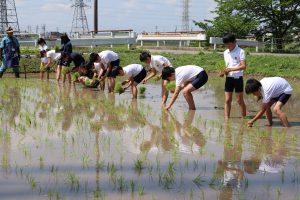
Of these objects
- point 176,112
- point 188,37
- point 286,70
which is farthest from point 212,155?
point 188,37

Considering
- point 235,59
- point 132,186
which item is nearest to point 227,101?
point 235,59

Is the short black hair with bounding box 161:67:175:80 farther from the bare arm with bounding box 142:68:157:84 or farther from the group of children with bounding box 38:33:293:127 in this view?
the bare arm with bounding box 142:68:157:84

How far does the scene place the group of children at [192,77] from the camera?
24.9 feet

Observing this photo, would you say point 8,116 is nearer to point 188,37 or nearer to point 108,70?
point 108,70

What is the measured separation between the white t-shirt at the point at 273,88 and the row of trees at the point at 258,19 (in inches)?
894

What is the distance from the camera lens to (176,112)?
9312 mm

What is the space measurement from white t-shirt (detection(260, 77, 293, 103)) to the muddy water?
539 millimetres

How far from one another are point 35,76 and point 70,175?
13.5m

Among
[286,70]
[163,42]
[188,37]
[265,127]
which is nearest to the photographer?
[265,127]

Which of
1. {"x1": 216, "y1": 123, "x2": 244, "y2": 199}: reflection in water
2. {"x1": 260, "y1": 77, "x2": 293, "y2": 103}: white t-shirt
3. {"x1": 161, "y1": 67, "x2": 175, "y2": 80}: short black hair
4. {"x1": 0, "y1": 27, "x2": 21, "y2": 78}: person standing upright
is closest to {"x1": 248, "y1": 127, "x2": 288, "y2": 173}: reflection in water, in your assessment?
{"x1": 216, "y1": 123, "x2": 244, "y2": 199}: reflection in water

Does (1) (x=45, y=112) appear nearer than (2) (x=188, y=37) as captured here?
Yes

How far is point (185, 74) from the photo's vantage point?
9133 millimetres

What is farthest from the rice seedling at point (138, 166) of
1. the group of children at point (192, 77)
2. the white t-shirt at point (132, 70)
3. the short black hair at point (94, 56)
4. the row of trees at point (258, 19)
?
the row of trees at point (258, 19)

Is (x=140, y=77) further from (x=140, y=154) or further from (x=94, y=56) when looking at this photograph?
(x=140, y=154)
